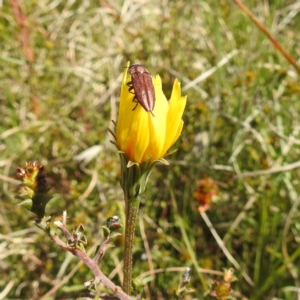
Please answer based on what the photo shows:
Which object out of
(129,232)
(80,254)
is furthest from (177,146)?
(80,254)

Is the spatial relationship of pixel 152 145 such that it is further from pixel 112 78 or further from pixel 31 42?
pixel 31 42

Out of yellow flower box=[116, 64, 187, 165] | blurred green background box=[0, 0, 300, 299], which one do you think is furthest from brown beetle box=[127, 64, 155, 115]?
blurred green background box=[0, 0, 300, 299]

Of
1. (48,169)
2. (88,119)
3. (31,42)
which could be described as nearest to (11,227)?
(48,169)

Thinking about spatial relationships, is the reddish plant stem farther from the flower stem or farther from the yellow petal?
the yellow petal

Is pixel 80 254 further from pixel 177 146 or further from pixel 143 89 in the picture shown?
pixel 177 146

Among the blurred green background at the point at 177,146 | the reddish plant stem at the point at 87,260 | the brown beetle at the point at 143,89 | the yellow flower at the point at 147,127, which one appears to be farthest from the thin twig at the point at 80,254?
the blurred green background at the point at 177,146

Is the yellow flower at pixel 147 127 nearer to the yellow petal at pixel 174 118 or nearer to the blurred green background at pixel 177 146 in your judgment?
the yellow petal at pixel 174 118
